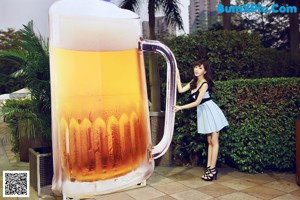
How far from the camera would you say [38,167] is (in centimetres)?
300

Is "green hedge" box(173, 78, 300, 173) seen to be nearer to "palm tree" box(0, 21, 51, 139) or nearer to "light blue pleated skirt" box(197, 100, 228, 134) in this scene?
"light blue pleated skirt" box(197, 100, 228, 134)

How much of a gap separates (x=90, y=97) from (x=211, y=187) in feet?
8.47

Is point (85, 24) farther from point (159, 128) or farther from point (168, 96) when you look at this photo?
point (159, 128)

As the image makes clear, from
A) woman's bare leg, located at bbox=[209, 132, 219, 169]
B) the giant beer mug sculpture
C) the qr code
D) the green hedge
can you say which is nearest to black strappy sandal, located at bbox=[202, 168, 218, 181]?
woman's bare leg, located at bbox=[209, 132, 219, 169]

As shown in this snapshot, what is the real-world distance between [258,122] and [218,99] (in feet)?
1.77

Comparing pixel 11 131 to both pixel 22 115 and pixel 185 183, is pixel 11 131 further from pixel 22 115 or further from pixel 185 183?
pixel 185 183

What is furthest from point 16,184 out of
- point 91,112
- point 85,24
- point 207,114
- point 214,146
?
point 214,146

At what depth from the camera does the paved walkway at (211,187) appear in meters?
2.91

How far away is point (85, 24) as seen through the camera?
900 millimetres

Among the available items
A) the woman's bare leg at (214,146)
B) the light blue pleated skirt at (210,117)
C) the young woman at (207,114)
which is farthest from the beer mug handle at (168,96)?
the woman's bare leg at (214,146)

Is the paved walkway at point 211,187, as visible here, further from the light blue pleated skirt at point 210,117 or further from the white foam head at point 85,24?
the white foam head at point 85,24

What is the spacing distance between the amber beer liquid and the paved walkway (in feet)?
5.79

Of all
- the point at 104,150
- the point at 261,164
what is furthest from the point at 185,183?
the point at 104,150

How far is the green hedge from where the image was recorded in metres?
3.60
